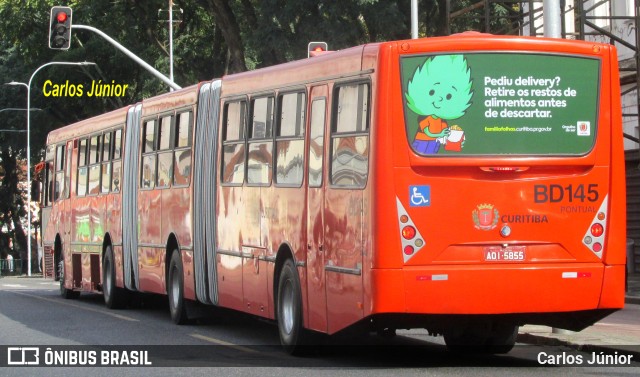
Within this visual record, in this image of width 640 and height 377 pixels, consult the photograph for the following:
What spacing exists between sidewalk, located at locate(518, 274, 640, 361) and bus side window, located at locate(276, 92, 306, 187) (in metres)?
3.33

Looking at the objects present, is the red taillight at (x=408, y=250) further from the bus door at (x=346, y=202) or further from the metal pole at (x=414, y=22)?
the metal pole at (x=414, y=22)

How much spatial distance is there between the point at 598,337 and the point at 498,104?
3.91m

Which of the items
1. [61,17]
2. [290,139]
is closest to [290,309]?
[290,139]

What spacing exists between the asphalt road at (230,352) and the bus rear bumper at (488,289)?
57cm

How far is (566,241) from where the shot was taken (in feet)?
43.2

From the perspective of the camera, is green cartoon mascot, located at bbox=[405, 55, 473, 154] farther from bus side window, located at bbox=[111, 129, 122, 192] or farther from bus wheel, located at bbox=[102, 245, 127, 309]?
bus wheel, located at bbox=[102, 245, 127, 309]

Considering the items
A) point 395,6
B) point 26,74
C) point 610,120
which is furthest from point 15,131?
point 610,120

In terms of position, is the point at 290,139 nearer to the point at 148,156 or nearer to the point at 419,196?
the point at 419,196

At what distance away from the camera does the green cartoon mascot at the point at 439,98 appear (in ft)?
42.5

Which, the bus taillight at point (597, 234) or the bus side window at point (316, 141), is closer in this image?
the bus taillight at point (597, 234)

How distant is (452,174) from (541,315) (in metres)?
1.52

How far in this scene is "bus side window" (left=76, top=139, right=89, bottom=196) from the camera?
26625 mm

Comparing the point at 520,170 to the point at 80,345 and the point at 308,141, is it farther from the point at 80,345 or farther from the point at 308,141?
the point at 80,345

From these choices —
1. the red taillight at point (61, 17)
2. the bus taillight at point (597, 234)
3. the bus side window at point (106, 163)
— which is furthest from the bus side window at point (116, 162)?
the bus taillight at point (597, 234)
